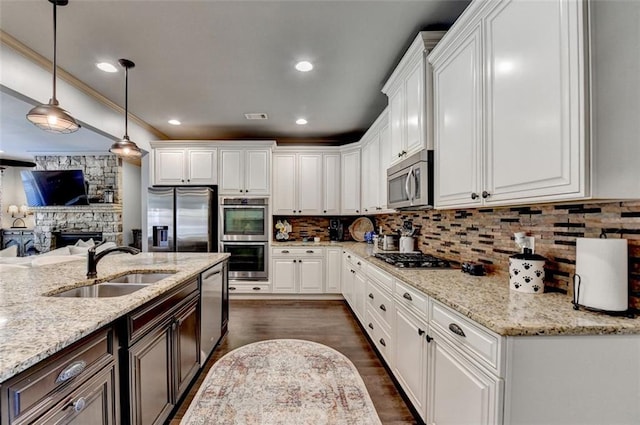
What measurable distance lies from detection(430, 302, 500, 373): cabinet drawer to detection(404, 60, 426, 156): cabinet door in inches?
48.3

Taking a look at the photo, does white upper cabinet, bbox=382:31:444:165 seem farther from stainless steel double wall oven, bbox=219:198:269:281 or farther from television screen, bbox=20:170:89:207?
television screen, bbox=20:170:89:207

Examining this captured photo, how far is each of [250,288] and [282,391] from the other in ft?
8.03

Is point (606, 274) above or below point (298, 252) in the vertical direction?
above

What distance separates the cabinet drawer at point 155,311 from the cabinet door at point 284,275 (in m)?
2.34

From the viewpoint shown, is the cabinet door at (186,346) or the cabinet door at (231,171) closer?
the cabinet door at (186,346)

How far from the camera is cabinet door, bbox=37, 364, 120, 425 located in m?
0.97

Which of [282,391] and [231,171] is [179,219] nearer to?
[231,171]

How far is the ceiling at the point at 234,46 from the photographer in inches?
A: 77.7

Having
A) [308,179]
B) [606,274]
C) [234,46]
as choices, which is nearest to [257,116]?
[308,179]

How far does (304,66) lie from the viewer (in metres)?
2.68

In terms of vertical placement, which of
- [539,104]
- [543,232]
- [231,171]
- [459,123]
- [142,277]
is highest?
[231,171]

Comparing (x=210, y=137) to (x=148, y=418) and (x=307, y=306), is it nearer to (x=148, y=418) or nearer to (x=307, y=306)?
(x=307, y=306)

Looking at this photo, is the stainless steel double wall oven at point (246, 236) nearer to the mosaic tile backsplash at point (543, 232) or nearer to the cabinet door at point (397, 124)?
the cabinet door at point (397, 124)

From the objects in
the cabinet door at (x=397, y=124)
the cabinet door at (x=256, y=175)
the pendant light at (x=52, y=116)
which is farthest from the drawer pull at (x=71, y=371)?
the cabinet door at (x=256, y=175)
